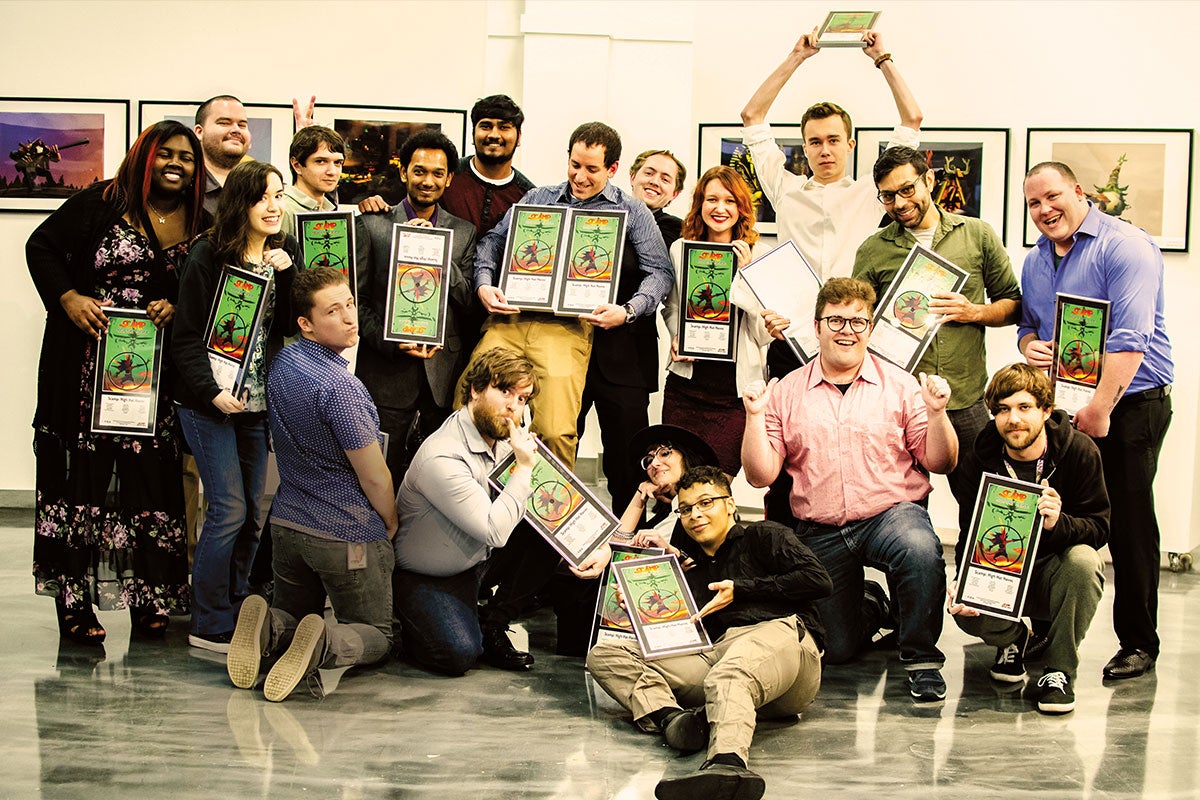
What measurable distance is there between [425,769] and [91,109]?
499 cm

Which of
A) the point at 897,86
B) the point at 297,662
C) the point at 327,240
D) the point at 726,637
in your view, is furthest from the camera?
the point at 897,86

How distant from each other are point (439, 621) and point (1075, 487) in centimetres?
220

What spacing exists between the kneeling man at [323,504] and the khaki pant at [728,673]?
2.81ft

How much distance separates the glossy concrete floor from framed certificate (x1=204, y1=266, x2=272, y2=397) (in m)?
1.04

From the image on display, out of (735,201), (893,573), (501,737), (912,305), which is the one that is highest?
(735,201)

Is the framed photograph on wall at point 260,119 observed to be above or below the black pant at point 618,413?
above

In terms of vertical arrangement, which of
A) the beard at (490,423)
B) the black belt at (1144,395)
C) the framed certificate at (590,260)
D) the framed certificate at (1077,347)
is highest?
the framed certificate at (590,260)

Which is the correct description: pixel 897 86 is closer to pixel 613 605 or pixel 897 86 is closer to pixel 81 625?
pixel 613 605

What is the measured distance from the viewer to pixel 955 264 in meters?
4.57

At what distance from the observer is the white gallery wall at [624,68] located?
6430mm

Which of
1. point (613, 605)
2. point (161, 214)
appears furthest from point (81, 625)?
point (613, 605)

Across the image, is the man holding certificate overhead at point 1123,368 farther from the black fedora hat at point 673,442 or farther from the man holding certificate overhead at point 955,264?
the black fedora hat at point 673,442

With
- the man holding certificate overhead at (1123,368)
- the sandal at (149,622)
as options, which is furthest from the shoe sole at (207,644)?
the man holding certificate overhead at (1123,368)

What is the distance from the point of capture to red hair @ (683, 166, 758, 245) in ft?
15.5
